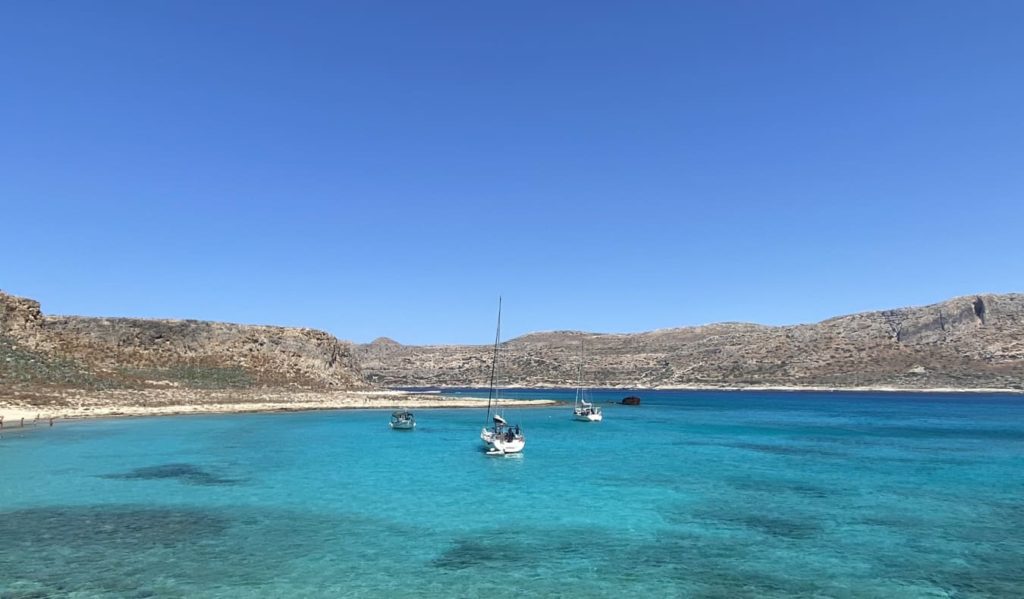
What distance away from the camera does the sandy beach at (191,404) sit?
66250 mm

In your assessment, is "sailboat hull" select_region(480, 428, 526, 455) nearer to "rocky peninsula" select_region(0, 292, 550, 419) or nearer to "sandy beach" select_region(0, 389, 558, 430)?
"sandy beach" select_region(0, 389, 558, 430)

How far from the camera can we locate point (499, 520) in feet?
83.0

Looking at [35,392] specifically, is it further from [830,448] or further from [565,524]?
[830,448]

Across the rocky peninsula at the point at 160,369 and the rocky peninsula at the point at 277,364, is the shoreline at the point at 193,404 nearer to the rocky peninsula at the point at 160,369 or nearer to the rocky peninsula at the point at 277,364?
the rocky peninsula at the point at 160,369

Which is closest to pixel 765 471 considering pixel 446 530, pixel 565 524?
pixel 565 524

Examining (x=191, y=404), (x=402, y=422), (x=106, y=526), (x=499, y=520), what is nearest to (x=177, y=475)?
(x=106, y=526)

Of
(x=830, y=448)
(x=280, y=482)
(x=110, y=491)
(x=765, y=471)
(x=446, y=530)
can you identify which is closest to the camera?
(x=446, y=530)

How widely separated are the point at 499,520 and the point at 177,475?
1979 centimetres

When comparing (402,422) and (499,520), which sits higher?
(402,422)

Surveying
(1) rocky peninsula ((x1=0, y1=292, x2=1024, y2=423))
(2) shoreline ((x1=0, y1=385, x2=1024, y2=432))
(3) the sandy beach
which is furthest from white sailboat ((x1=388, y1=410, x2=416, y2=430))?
(1) rocky peninsula ((x1=0, y1=292, x2=1024, y2=423))

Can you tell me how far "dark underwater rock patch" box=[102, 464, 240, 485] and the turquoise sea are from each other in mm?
199

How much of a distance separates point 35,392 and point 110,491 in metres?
54.4

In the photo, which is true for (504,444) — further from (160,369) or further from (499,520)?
(160,369)

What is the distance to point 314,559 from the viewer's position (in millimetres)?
19609
